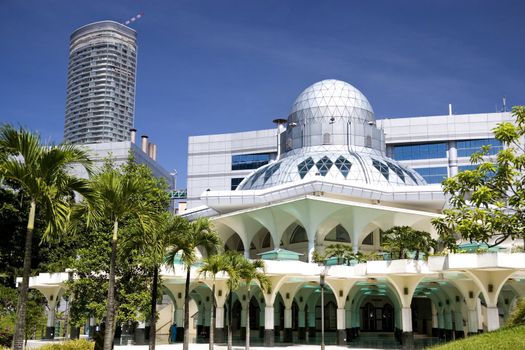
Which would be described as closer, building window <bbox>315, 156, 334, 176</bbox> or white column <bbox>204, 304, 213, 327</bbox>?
building window <bbox>315, 156, 334, 176</bbox>

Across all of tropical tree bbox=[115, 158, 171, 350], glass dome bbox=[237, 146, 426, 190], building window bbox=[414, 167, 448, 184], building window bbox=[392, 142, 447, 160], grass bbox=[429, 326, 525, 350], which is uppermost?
building window bbox=[392, 142, 447, 160]

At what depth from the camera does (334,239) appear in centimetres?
5547

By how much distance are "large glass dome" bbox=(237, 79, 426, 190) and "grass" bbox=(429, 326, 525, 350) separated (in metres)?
35.3

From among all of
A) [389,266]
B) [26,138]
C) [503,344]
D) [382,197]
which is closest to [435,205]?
[382,197]

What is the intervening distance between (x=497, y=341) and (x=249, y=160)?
68.7 m

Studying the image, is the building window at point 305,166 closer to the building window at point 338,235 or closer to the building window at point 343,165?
the building window at point 343,165

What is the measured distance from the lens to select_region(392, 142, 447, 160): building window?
7588 centimetres

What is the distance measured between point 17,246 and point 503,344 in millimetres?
41309

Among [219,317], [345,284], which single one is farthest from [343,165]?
[219,317]

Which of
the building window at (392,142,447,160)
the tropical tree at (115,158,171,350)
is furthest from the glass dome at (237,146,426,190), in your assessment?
the tropical tree at (115,158,171,350)

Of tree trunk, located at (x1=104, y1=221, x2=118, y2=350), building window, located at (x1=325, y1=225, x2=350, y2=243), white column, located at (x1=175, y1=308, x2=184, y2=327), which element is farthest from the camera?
building window, located at (x1=325, y1=225, x2=350, y2=243)

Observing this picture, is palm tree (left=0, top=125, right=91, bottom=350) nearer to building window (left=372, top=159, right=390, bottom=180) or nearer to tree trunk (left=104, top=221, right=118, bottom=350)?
tree trunk (left=104, top=221, right=118, bottom=350)

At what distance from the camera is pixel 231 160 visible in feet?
279

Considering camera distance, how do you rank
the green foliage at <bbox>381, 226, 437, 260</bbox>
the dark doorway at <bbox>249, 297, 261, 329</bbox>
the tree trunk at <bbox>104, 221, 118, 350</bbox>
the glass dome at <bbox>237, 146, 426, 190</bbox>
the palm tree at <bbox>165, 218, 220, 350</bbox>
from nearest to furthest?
the tree trunk at <bbox>104, 221, 118, 350</bbox>, the palm tree at <bbox>165, 218, 220, 350</bbox>, the green foliage at <bbox>381, 226, 437, 260</bbox>, the glass dome at <bbox>237, 146, 426, 190</bbox>, the dark doorway at <bbox>249, 297, 261, 329</bbox>
